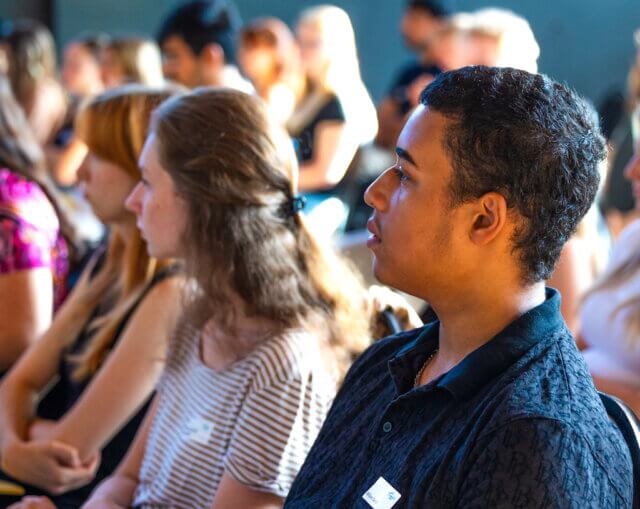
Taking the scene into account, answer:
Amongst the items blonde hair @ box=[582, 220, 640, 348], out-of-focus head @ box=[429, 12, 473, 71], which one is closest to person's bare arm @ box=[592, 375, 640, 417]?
blonde hair @ box=[582, 220, 640, 348]

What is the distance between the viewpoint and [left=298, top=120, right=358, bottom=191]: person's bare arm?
181 inches

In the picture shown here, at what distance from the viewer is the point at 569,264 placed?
8.55 feet

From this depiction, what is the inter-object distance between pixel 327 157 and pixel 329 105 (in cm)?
30

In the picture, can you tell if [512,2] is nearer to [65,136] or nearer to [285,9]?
[285,9]

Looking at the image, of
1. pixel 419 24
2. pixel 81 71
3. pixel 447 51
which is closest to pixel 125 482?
pixel 447 51

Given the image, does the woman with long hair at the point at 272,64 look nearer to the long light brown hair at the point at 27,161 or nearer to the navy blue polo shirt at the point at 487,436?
the long light brown hair at the point at 27,161

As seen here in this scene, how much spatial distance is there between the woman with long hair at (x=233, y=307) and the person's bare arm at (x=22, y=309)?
625 millimetres

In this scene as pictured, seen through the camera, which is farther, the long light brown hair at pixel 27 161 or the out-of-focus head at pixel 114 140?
the long light brown hair at pixel 27 161

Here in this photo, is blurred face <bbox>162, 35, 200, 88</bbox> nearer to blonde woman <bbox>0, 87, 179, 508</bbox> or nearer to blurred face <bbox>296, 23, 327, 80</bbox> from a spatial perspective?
blurred face <bbox>296, 23, 327, 80</bbox>

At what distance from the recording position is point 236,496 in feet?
4.80

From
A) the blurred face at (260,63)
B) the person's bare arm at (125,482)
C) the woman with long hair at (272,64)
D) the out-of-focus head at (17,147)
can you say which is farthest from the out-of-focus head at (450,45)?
the person's bare arm at (125,482)

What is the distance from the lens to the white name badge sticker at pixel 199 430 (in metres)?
1.57

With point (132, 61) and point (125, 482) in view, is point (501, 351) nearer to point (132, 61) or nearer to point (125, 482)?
point (125, 482)

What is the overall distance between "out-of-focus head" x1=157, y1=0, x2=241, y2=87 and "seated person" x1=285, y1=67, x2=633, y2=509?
4.17 metres
